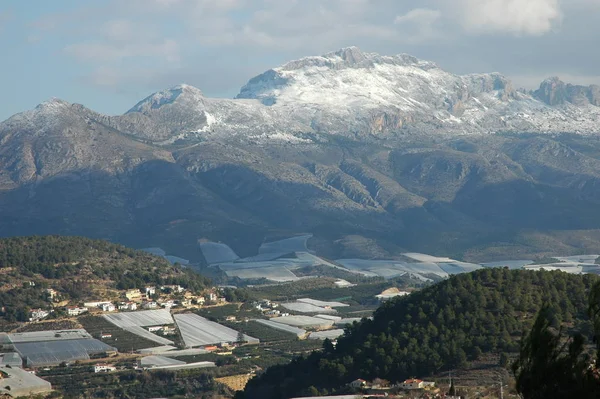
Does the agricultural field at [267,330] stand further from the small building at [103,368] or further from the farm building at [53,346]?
the small building at [103,368]

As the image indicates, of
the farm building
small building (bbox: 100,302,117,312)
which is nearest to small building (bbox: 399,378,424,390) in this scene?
the farm building

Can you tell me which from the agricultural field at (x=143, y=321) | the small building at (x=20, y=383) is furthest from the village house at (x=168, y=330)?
the small building at (x=20, y=383)

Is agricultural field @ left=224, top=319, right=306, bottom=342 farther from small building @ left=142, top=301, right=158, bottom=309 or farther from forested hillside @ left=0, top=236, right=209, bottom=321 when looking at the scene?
forested hillside @ left=0, top=236, right=209, bottom=321

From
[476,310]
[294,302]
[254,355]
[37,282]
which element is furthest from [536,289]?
[294,302]

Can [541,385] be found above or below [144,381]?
above

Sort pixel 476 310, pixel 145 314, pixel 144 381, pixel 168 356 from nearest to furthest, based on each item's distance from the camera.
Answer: pixel 476 310, pixel 144 381, pixel 168 356, pixel 145 314

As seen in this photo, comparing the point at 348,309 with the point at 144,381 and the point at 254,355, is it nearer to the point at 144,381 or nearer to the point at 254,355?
the point at 254,355

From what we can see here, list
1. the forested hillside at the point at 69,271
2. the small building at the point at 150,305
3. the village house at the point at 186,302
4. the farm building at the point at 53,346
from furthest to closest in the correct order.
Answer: the village house at the point at 186,302
the small building at the point at 150,305
the forested hillside at the point at 69,271
the farm building at the point at 53,346
